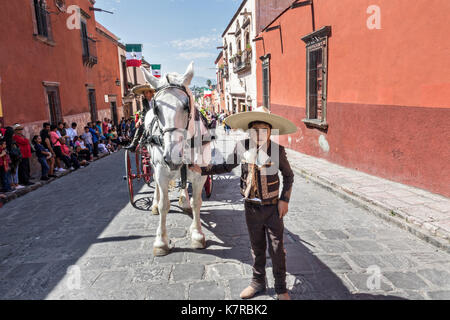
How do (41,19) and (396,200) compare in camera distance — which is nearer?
(396,200)

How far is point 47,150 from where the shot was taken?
912cm

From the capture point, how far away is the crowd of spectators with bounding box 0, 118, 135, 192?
24.7 feet

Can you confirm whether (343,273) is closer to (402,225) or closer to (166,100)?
(402,225)

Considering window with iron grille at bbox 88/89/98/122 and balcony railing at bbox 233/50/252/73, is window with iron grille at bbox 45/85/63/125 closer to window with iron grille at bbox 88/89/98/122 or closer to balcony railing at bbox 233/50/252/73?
window with iron grille at bbox 88/89/98/122

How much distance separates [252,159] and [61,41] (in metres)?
13.7

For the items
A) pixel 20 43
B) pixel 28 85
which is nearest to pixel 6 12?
pixel 20 43

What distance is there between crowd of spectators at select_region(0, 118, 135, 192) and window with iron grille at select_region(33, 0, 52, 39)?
146 inches

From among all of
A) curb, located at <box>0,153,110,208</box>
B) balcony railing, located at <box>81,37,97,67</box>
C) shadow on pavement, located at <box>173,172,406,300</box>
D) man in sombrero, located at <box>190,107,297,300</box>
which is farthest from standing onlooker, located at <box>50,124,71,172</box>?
man in sombrero, located at <box>190,107,297,300</box>

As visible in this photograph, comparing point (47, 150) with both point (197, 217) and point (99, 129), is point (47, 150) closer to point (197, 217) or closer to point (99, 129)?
point (99, 129)

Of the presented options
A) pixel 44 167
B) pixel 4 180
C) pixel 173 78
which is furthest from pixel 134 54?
pixel 173 78

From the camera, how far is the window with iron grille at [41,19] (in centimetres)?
1083

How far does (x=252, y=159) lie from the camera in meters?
2.88

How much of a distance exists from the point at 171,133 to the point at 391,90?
5334 millimetres

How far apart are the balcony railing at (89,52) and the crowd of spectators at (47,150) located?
13.3 ft
